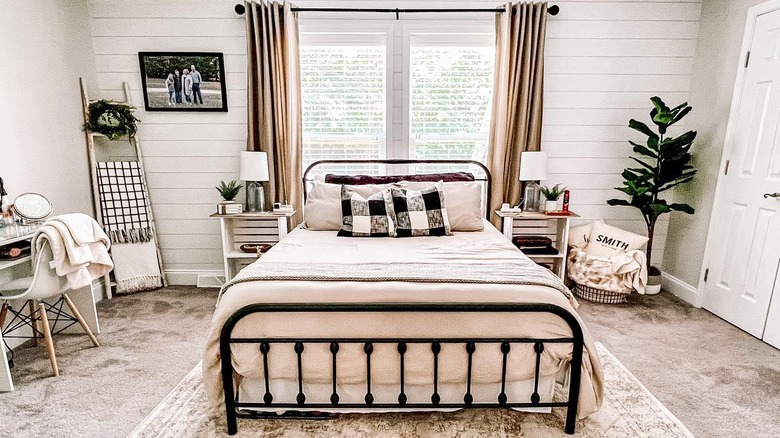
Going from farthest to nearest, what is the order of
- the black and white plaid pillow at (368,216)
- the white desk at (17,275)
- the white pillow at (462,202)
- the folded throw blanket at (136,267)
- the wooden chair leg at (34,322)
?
the folded throw blanket at (136,267)
the white pillow at (462,202)
the black and white plaid pillow at (368,216)
the wooden chair leg at (34,322)
the white desk at (17,275)

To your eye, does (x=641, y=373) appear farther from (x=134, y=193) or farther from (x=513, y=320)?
(x=134, y=193)

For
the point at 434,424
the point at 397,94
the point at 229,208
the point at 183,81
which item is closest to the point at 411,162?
the point at 397,94

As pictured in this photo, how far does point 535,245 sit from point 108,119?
3666 millimetres

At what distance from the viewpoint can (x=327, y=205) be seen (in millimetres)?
3113

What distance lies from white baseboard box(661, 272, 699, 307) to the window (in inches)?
78.5

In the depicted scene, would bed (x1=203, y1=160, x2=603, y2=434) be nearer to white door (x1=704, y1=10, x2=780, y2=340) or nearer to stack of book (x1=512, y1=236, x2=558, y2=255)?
stack of book (x1=512, y1=236, x2=558, y2=255)

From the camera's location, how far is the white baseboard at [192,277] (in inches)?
152

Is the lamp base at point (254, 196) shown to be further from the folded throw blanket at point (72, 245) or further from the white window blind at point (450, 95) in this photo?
the white window blind at point (450, 95)

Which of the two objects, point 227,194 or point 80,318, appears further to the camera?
point 227,194

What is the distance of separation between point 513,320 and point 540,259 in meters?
2.09

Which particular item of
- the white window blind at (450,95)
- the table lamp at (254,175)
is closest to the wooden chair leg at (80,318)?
the table lamp at (254,175)

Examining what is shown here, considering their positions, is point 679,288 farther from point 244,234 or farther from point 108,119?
point 108,119

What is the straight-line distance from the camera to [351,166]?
379 centimetres

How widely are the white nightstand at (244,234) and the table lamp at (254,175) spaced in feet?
0.35
